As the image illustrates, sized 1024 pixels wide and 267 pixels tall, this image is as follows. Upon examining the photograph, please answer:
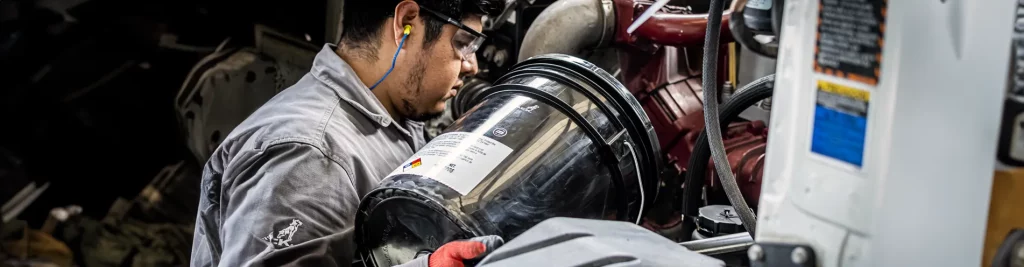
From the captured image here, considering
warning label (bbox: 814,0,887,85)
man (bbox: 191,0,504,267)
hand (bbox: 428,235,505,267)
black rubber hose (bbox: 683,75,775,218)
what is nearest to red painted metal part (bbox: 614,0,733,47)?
black rubber hose (bbox: 683,75,775,218)

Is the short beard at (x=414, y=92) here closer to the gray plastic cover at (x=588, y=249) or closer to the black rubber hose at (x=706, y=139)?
the black rubber hose at (x=706, y=139)

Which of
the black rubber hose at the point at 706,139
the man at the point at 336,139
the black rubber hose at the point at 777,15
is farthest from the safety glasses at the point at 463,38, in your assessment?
the black rubber hose at the point at 777,15

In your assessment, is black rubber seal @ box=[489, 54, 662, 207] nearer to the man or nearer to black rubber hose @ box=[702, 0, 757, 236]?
the man

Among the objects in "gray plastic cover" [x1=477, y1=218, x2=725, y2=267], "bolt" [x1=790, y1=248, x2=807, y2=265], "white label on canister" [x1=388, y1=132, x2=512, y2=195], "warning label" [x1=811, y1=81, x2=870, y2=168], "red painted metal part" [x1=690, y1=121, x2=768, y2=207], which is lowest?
"red painted metal part" [x1=690, y1=121, x2=768, y2=207]

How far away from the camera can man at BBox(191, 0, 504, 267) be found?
140 cm

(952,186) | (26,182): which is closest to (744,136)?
(952,186)

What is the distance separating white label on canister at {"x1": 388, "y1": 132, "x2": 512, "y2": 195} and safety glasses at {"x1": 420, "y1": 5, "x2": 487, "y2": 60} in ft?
1.24

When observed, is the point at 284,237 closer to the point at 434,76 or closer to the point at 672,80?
the point at 434,76

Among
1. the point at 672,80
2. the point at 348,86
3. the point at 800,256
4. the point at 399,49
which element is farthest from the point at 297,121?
the point at 672,80

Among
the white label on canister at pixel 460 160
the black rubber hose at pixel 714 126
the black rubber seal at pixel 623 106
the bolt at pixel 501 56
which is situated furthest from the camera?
the bolt at pixel 501 56

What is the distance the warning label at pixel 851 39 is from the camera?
0.70 metres

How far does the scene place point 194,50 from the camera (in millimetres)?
3029

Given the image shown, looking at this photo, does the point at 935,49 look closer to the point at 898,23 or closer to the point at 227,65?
the point at 898,23

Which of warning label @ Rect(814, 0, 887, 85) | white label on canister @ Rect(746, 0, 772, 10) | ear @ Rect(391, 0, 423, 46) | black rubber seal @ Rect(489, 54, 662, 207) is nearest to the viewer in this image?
warning label @ Rect(814, 0, 887, 85)
